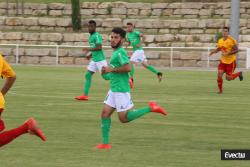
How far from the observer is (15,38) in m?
53.2

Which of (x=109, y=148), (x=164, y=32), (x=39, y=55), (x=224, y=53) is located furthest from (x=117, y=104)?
(x=164, y=32)

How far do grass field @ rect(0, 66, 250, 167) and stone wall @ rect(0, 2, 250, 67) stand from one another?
700 inches

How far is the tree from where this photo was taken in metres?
51.5

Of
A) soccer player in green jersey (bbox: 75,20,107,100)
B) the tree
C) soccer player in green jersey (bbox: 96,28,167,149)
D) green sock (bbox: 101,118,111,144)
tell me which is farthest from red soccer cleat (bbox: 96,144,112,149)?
the tree

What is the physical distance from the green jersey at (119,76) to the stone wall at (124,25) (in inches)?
1229

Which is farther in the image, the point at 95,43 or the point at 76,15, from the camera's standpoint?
the point at 76,15

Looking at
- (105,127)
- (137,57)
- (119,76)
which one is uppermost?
(119,76)

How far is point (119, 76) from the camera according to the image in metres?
14.7

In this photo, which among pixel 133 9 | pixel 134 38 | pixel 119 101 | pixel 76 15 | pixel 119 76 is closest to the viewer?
pixel 119 101

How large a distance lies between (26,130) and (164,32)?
40.6m

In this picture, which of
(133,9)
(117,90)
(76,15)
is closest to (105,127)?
(117,90)

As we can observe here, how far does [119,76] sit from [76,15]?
3817cm

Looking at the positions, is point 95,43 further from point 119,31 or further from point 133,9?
point 133,9

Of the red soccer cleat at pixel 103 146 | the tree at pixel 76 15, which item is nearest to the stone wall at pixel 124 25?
the tree at pixel 76 15
